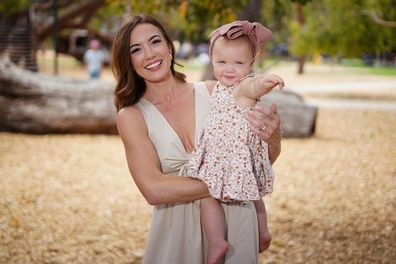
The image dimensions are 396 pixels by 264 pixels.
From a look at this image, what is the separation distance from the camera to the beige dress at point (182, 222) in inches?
111

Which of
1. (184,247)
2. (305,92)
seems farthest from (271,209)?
(305,92)

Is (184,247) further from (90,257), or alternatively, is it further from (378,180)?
(378,180)

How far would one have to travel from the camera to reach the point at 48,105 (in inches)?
399

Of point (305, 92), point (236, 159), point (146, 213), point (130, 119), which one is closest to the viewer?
point (236, 159)

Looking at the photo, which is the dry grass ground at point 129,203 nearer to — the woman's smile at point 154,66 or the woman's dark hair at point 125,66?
the woman's dark hair at point 125,66

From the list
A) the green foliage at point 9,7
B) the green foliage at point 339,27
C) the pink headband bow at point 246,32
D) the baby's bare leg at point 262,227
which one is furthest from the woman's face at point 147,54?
the green foliage at point 9,7

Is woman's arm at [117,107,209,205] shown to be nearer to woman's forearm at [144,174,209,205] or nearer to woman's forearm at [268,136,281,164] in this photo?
woman's forearm at [144,174,209,205]

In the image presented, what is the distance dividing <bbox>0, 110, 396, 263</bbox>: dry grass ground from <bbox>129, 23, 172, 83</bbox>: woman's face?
2.32 metres

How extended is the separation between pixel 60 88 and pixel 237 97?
813 centimetres

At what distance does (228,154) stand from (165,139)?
364mm

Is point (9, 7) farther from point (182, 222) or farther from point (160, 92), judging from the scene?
point (182, 222)

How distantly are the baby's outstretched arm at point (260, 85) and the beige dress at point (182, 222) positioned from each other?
313mm

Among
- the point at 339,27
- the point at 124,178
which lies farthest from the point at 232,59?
the point at 339,27

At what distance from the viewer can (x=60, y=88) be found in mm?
10352
